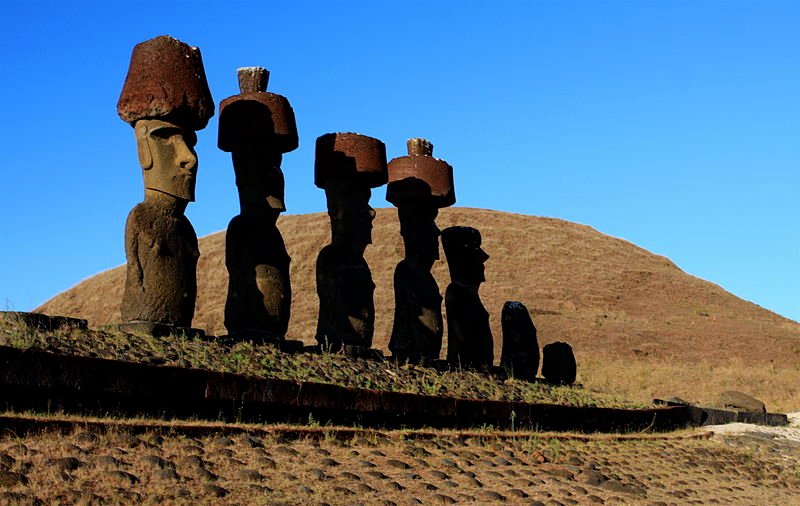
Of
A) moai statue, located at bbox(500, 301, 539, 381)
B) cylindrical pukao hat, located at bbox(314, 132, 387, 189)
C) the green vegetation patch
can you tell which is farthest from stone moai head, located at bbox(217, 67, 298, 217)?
moai statue, located at bbox(500, 301, 539, 381)

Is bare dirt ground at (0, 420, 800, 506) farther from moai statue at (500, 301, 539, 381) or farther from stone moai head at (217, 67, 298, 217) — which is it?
moai statue at (500, 301, 539, 381)

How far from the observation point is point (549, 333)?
30.8 m

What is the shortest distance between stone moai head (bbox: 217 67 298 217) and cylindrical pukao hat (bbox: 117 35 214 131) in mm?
1126

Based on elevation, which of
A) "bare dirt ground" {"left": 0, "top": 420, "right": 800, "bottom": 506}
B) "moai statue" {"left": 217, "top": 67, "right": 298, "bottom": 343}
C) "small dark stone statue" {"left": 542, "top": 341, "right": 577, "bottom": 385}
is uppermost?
"moai statue" {"left": 217, "top": 67, "right": 298, "bottom": 343}

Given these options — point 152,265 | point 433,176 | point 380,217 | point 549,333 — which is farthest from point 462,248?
point 380,217

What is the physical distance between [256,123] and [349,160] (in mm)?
1718

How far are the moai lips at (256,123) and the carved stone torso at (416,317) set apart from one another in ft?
9.65

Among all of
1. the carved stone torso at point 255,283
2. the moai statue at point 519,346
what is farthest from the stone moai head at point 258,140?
the moai statue at point 519,346

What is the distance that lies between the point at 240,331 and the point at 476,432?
2772 mm

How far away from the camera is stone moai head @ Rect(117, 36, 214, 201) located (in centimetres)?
983

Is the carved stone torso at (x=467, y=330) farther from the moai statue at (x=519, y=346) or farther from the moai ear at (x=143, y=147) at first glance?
the moai ear at (x=143, y=147)

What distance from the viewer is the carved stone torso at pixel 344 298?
12.2 metres

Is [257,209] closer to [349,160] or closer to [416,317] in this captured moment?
[349,160]

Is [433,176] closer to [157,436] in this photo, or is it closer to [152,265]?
[152,265]
